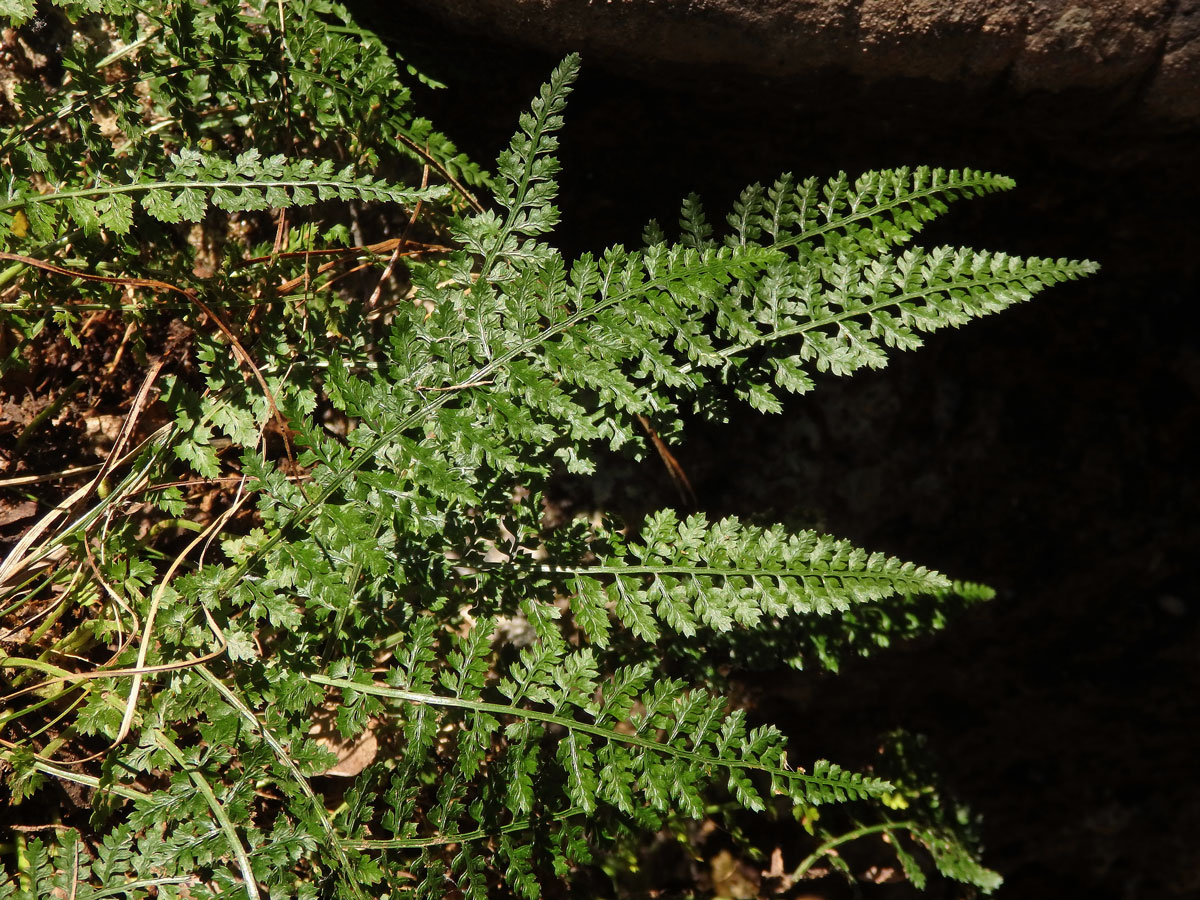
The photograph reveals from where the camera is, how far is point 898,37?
2.47 meters

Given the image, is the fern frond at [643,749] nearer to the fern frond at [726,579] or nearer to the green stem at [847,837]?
the fern frond at [726,579]

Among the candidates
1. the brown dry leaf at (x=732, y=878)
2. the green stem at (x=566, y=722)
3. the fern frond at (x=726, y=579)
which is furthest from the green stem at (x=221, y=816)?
the brown dry leaf at (x=732, y=878)

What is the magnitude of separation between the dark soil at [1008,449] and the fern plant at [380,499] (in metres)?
0.50

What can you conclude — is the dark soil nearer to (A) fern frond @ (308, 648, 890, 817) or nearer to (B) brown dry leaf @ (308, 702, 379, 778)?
(A) fern frond @ (308, 648, 890, 817)

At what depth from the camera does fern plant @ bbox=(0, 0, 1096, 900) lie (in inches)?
85.6

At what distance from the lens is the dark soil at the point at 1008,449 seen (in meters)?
2.82

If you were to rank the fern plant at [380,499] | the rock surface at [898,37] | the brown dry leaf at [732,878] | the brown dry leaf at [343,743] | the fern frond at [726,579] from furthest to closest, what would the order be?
the brown dry leaf at [732,878] < the brown dry leaf at [343,743] < the rock surface at [898,37] < the fern frond at [726,579] < the fern plant at [380,499]

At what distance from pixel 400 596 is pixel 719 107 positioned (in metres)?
1.78

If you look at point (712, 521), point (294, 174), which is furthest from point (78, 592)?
point (712, 521)

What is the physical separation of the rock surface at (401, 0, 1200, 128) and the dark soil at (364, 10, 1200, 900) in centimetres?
9

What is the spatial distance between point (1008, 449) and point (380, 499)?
270 centimetres

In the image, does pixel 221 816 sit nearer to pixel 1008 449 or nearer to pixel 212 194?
pixel 212 194

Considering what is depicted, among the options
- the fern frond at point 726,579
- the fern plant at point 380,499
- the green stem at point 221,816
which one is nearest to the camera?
the green stem at point 221,816

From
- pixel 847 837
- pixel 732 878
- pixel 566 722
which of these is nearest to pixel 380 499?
pixel 566 722
